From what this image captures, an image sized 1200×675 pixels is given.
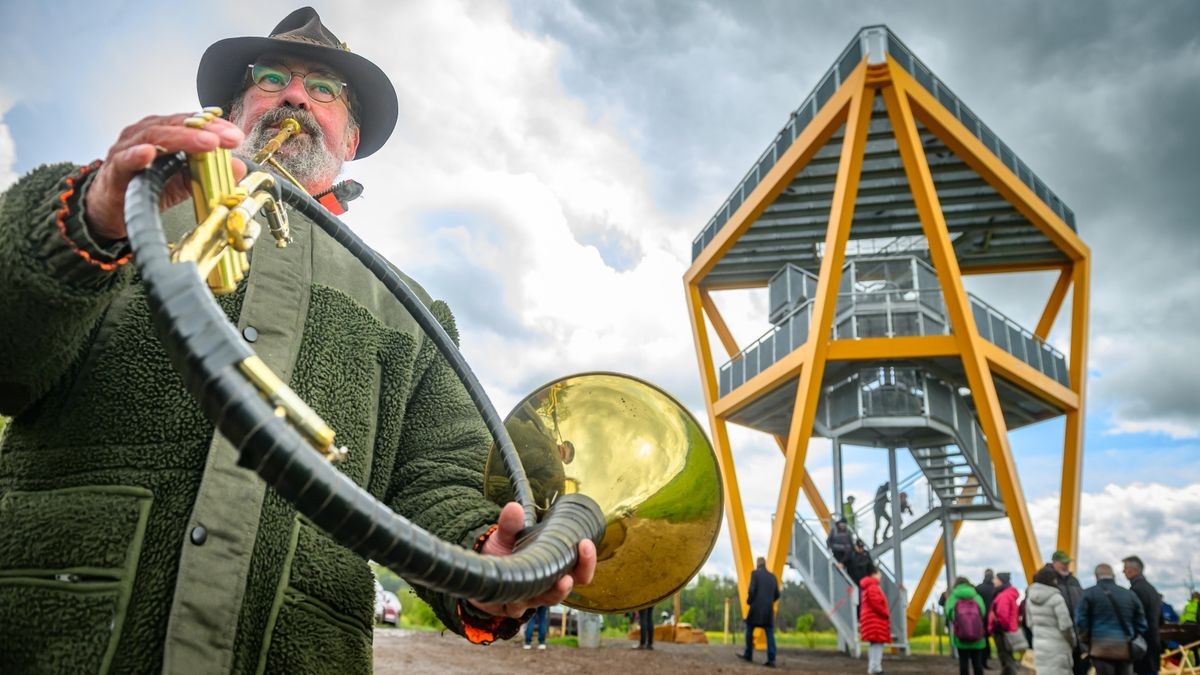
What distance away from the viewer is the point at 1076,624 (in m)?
8.27

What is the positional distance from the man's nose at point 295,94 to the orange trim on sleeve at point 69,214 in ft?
3.31

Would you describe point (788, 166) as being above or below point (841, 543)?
above

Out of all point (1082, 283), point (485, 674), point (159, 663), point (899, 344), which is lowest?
point (485, 674)

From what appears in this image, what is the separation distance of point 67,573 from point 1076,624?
30.1 feet

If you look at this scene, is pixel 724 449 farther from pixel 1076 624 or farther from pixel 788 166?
pixel 1076 624

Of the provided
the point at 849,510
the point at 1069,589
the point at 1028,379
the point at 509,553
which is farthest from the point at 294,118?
the point at 849,510

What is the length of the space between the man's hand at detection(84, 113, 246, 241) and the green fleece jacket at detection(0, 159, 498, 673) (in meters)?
0.05

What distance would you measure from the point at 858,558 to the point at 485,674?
791 cm

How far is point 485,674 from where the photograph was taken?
9.12 metres

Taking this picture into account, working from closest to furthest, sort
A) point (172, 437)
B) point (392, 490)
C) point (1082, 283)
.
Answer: point (172, 437)
point (392, 490)
point (1082, 283)

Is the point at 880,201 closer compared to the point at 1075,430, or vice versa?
the point at 1075,430

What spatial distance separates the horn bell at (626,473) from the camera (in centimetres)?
200

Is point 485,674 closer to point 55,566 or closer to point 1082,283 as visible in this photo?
point 55,566

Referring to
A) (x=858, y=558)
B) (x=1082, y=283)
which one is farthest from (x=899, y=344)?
(x=1082, y=283)
